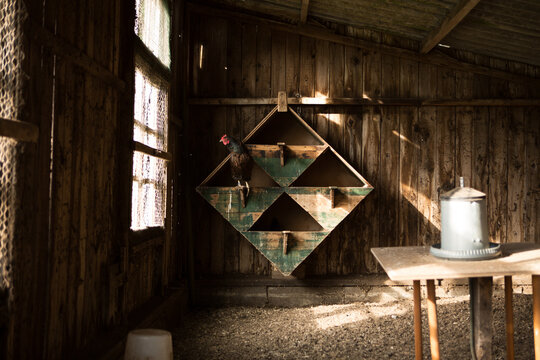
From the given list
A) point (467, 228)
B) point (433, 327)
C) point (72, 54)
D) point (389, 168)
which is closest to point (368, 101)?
point (389, 168)

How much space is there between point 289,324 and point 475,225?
222 cm

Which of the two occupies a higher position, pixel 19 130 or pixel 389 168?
pixel 389 168

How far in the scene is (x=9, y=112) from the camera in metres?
1.65

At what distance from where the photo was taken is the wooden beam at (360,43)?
4.53m

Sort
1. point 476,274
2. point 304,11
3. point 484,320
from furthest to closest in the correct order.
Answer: point 304,11 < point 484,320 < point 476,274

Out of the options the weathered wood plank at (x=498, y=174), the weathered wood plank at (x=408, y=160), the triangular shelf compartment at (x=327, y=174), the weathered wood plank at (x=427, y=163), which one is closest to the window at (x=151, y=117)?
the triangular shelf compartment at (x=327, y=174)

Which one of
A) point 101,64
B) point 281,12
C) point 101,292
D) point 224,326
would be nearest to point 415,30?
point 281,12

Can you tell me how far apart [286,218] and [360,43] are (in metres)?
2.05

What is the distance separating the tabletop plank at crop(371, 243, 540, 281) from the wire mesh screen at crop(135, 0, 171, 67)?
247 cm

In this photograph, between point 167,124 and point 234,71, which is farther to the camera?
point 234,71

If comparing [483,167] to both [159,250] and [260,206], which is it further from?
[159,250]

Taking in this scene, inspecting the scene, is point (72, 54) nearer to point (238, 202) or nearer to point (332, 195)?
point (238, 202)

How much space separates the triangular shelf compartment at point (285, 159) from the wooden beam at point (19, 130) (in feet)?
8.46

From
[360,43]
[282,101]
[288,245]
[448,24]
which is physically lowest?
[288,245]
